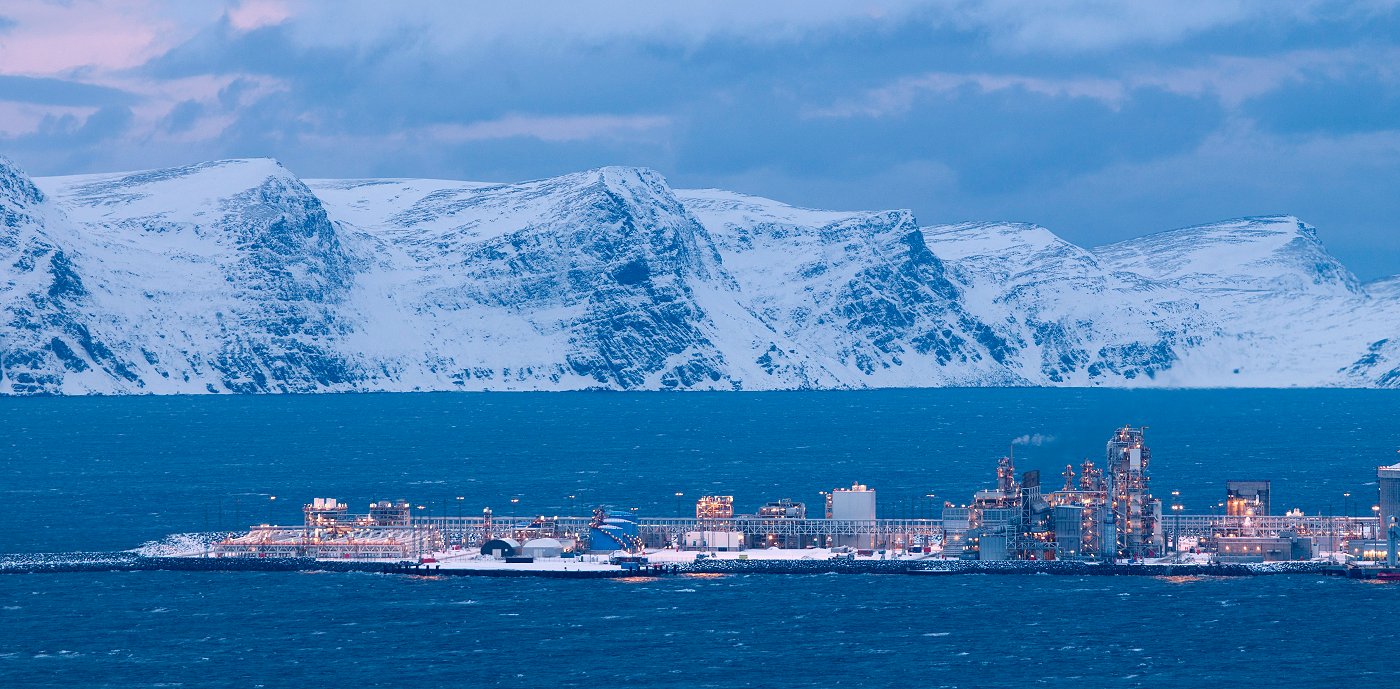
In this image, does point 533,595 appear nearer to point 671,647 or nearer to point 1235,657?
point 671,647

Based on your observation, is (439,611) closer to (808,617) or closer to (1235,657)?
(808,617)

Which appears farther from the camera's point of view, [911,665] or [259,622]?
[259,622]

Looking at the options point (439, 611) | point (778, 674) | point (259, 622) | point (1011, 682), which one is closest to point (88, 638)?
point (259, 622)

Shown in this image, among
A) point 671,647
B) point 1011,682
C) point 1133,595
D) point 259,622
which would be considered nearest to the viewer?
point 1011,682

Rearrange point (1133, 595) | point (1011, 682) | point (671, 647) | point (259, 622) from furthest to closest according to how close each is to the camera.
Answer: point (1133, 595), point (259, 622), point (671, 647), point (1011, 682)

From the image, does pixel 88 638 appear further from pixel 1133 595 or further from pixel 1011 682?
pixel 1133 595

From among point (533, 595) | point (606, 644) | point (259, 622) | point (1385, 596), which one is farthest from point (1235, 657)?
point (259, 622)

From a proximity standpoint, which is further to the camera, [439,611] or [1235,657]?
[439,611]

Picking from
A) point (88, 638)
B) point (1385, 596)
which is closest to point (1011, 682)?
point (1385, 596)
